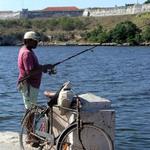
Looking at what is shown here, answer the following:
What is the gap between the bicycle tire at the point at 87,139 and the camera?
27.6 feet

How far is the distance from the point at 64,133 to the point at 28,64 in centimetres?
153

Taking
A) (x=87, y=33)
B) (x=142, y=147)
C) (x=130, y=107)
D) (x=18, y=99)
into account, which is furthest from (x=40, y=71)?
(x=87, y=33)

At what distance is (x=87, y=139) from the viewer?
8.95 metres

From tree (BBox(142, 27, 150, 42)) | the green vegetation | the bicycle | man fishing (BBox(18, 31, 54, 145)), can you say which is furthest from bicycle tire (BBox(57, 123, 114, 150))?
tree (BBox(142, 27, 150, 42))

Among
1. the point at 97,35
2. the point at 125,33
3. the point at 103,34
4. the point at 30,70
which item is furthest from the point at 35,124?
the point at 97,35

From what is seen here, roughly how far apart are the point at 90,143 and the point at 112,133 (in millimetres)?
401

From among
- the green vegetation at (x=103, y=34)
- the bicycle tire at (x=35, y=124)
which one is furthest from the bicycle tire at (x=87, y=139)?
the green vegetation at (x=103, y=34)

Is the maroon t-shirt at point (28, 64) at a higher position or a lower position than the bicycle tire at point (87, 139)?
higher

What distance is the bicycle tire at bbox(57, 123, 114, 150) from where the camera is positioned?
841cm

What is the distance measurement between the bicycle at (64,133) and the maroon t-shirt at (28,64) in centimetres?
50

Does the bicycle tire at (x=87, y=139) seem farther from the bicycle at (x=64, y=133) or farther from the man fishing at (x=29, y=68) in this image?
the man fishing at (x=29, y=68)

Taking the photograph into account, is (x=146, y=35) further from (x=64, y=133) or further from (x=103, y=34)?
(x=64, y=133)

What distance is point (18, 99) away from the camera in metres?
26.7

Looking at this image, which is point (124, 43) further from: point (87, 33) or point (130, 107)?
point (130, 107)
